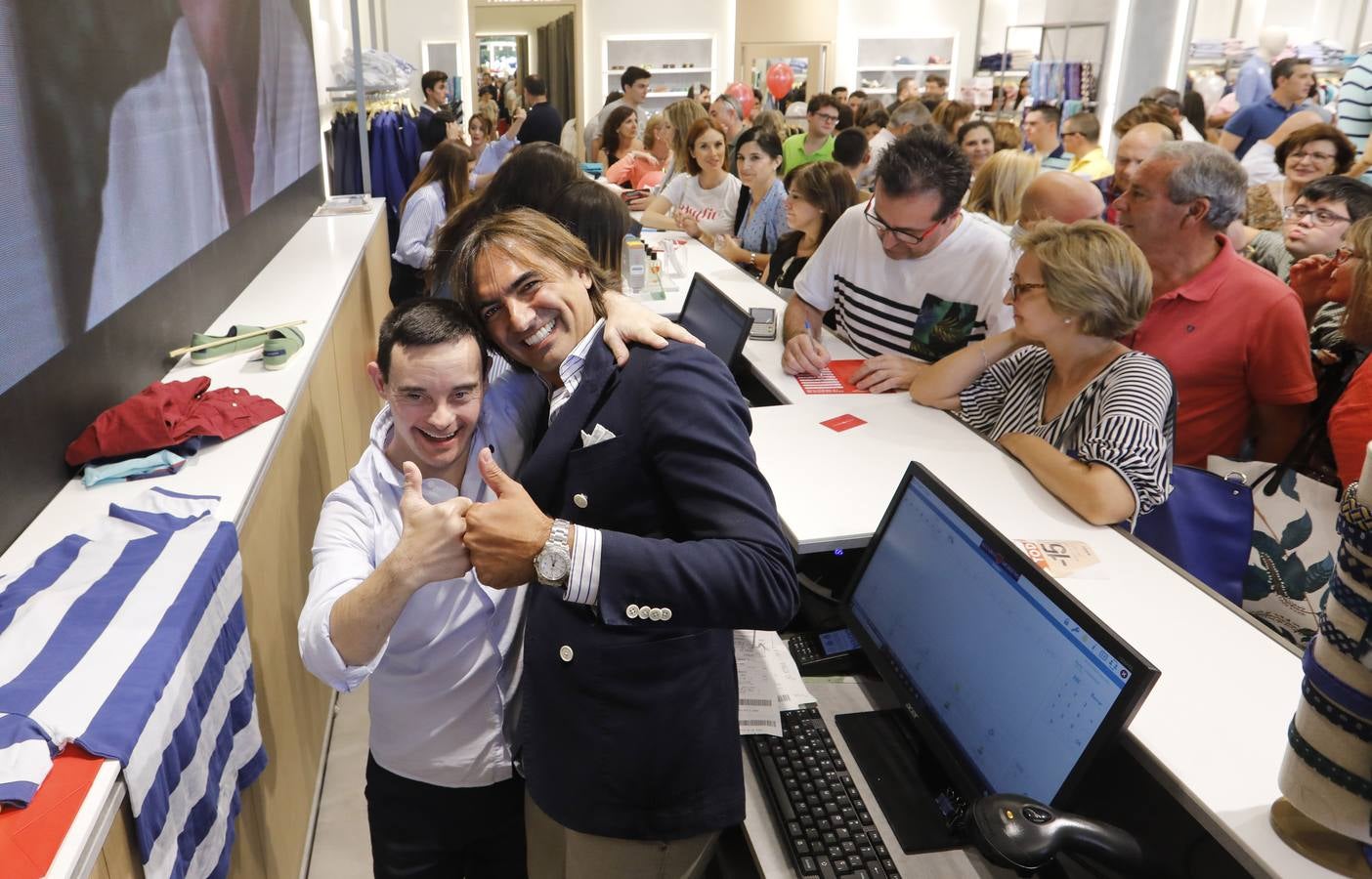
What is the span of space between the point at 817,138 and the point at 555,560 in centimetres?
689

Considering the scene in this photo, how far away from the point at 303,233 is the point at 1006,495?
419 cm

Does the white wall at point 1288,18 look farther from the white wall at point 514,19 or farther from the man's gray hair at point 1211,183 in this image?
the man's gray hair at point 1211,183

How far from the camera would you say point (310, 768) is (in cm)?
252

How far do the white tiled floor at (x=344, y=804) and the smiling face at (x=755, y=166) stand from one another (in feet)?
11.9

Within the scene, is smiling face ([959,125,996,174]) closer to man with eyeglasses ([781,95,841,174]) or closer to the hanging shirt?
man with eyeglasses ([781,95,841,174])

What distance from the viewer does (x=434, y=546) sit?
127 centimetres

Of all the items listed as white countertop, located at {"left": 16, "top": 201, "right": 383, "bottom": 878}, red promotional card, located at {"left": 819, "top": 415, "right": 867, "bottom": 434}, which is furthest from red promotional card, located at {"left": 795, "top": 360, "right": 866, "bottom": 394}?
white countertop, located at {"left": 16, "top": 201, "right": 383, "bottom": 878}

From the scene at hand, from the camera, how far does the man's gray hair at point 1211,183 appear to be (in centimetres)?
283

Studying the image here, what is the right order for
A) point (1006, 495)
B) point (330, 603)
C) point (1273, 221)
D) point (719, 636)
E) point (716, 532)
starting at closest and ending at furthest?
point (716, 532) → point (330, 603) → point (719, 636) → point (1006, 495) → point (1273, 221)

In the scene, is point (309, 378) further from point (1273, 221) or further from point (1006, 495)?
point (1273, 221)

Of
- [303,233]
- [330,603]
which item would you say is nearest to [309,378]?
[330,603]

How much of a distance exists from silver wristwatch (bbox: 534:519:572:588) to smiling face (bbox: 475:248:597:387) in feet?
1.12

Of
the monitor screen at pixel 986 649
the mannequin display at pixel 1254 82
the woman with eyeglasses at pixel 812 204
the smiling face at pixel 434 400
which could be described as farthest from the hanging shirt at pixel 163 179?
the mannequin display at pixel 1254 82

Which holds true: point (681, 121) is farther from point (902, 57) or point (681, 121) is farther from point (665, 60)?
point (902, 57)
